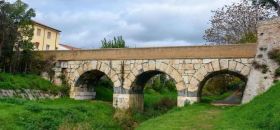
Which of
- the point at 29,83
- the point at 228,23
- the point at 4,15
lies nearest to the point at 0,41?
the point at 4,15

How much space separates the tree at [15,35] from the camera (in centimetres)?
2470

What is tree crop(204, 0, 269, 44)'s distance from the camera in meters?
32.3

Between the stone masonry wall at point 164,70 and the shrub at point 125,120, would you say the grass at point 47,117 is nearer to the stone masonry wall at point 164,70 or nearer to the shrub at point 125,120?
the shrub at point 125,120

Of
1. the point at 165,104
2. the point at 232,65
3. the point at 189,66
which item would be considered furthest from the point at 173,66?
the point at 165,104

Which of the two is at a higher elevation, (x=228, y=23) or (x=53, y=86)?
(x=228, y=23)

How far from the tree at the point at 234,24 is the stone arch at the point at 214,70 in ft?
31.7

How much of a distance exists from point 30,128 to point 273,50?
1155cm

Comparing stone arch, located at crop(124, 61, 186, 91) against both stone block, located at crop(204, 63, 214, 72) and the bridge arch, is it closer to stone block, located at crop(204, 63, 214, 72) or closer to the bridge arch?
the bridge arch

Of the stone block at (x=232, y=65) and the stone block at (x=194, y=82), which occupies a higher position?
the stone block at (x=232, y=65)

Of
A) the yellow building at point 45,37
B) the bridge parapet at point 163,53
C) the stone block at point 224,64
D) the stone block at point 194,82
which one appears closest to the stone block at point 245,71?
the bridge parapet at point 163,53

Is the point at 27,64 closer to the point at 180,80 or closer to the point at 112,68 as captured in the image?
the point at 112,68

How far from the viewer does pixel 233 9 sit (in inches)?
1321

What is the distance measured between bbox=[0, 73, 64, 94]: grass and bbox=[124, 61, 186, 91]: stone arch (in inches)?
177

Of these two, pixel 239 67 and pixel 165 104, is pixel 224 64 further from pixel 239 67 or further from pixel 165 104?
pixel 165 104
